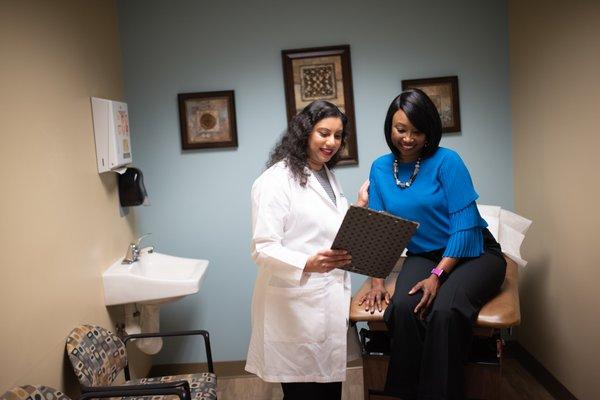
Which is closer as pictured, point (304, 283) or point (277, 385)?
point (304, 283)

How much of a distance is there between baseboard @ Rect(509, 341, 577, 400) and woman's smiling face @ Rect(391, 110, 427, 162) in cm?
136

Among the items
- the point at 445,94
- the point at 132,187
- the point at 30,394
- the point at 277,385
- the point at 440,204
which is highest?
the point at 445,94

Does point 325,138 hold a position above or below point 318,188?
above

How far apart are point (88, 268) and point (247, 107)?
1224mm

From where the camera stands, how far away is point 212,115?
123 inches

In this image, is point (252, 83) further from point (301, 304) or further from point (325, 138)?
point (301, 304)

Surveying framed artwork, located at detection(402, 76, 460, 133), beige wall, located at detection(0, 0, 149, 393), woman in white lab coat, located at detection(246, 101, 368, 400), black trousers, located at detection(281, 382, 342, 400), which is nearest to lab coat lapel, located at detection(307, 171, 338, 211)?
woman in white lab coat, located at detection(246, 101, 368, 400)

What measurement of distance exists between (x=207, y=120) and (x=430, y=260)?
1522 mm

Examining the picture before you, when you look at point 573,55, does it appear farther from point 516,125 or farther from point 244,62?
point 244,62


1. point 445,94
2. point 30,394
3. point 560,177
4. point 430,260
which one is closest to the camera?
point 30,394

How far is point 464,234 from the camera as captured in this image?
2029mm

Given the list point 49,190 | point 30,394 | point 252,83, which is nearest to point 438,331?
point 30,394

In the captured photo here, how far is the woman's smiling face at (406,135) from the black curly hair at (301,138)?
19 cm

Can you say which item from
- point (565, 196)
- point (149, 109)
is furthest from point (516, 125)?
point (149, 109)
